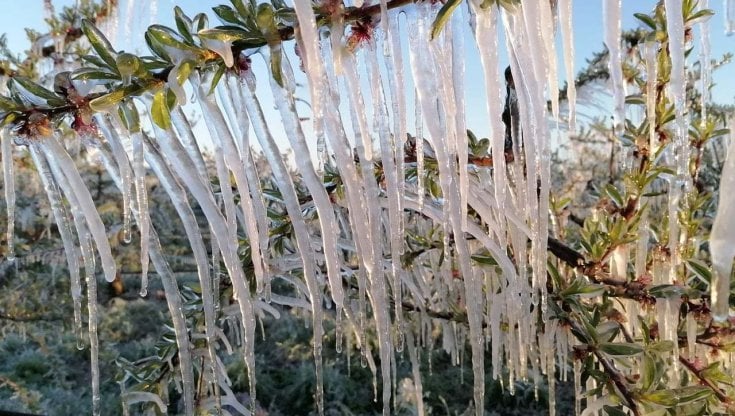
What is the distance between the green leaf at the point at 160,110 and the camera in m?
0.56

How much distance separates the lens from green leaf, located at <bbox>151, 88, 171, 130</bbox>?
0.56 meters

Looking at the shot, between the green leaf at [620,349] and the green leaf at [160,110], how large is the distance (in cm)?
75

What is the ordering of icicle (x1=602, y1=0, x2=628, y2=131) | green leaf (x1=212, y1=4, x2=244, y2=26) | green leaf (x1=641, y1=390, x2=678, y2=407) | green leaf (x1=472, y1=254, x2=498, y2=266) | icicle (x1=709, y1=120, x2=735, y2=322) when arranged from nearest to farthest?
icicle (x1=709, y1=120, x2=735, y2=322), icicle (x1=602, y1=0, x2=628, y2=131), green leaf (x1=212, y1=4, x2=244, y2=26), green leaf (x1=641, y1=390, x2=678, y2=407), green leaf (x1=472, y1=254, x2=498, y2=266)

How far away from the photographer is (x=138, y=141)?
1.94ft

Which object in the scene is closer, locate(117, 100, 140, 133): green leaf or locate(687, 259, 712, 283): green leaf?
locate(117, 100, 140, 133): green leaf

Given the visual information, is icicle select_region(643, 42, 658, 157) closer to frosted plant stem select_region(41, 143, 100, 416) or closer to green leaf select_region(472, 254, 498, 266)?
green leaf select_region(472, 254, 498, 266)

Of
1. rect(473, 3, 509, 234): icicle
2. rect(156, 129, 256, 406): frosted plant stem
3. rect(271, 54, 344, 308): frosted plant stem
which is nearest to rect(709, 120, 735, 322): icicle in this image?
rect(473, 3, 509, 234): icicle

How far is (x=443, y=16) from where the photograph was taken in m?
0.52

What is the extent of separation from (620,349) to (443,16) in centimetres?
64

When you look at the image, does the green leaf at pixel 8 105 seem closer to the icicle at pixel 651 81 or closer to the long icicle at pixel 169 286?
the long icicle at pixel 169 286

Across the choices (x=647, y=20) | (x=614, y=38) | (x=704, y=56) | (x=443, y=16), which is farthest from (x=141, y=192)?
(x=647, y=20)

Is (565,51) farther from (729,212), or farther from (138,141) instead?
(138,141)

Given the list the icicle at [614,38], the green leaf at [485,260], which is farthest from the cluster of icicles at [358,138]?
the green leaf at [485,260]

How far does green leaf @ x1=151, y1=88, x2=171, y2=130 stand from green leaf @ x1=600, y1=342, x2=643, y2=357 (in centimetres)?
75
